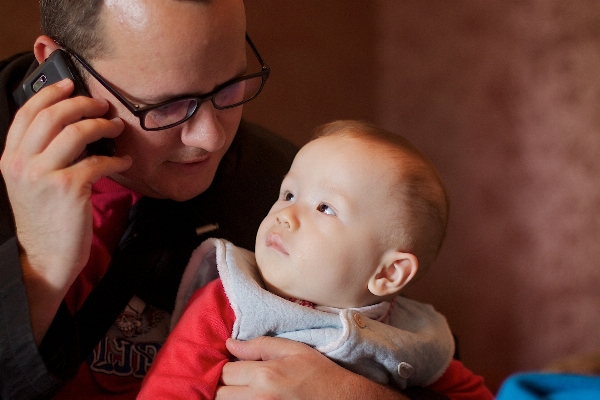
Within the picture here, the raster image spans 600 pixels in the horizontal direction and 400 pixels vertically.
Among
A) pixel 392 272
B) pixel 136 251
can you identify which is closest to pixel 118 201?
pixel 136 251

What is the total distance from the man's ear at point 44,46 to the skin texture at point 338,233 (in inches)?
21.6

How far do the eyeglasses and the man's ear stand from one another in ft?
0.12

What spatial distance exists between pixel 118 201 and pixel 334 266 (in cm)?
54

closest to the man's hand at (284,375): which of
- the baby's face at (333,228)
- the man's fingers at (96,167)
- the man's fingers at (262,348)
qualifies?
the man's fingers at (262,348)

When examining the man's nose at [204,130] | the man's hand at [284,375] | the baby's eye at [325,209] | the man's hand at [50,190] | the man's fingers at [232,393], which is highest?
the man's nose at [204,130]

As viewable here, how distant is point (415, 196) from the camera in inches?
44.3

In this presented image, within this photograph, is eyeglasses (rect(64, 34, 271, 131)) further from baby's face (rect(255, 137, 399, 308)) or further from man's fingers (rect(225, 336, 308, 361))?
man's fingers (rect(225, 336, 308, 361))

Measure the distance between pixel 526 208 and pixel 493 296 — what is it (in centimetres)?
33

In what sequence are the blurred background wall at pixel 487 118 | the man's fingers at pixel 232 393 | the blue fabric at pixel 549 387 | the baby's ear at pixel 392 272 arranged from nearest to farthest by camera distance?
the blue fabric at pixel 549 387, the man's fingers at pixel 232 393, the baby's ear at pixel 392 272, the blurred background wall at pixel 487 118

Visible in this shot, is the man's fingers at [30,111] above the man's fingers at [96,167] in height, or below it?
above

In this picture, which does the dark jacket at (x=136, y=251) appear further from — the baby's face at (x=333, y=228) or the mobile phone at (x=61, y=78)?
the baby's face at (x=333, y=228)

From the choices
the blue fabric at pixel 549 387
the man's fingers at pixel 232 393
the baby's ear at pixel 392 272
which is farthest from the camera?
the baby's ear at pixel 392 272

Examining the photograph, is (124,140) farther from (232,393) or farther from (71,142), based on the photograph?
(232,393)

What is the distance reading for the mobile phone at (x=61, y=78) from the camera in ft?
3.76
